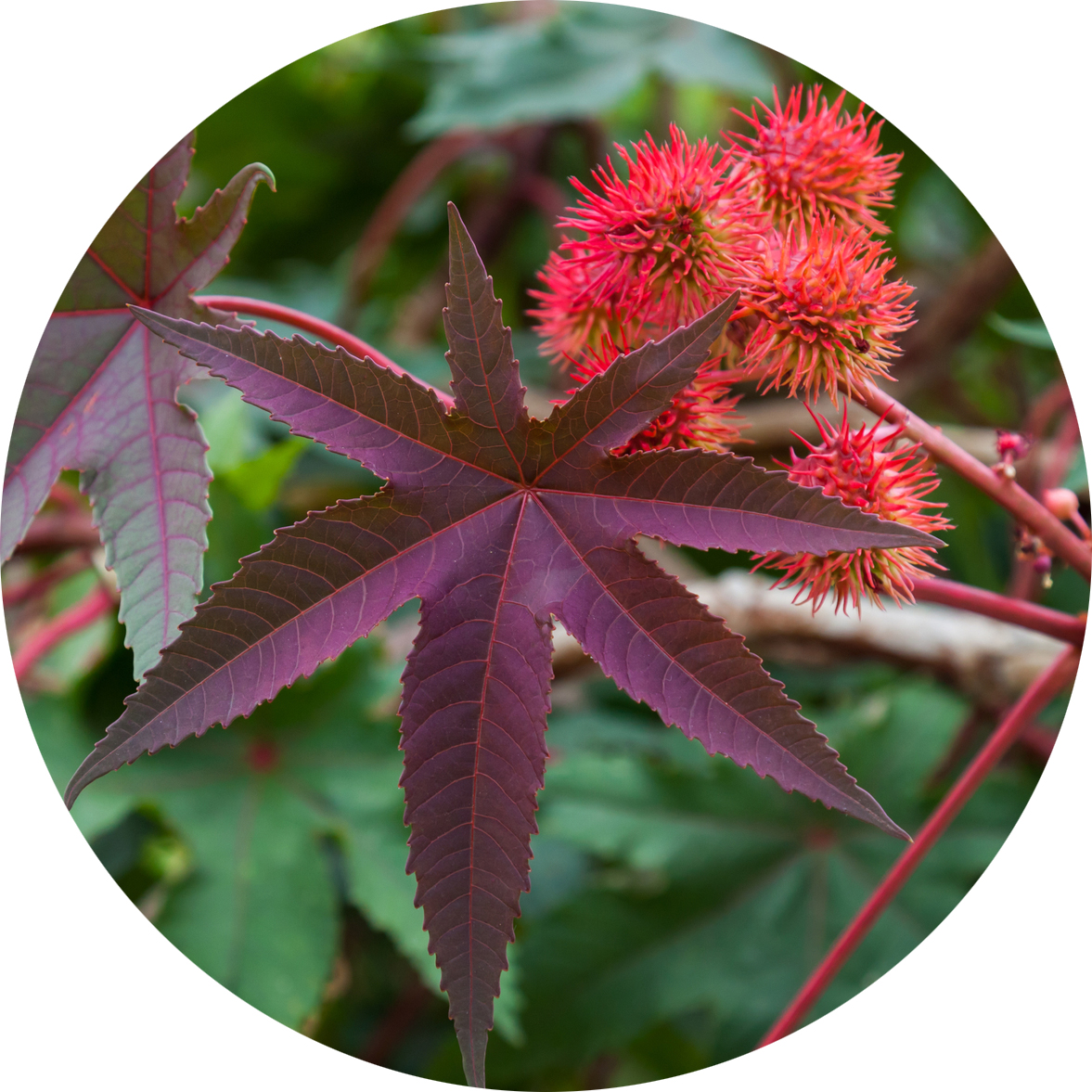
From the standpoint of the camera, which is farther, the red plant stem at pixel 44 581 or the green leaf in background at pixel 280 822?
the red plant stem at pixel 44 581

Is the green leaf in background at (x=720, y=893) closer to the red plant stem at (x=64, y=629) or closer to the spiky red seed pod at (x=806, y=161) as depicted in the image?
the red plant stem at (x=64, y=629)

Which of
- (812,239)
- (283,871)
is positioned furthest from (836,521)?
(283,871)

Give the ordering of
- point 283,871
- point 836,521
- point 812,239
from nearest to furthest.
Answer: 1. point 836,521
2. point 812,239
3. point 283,871

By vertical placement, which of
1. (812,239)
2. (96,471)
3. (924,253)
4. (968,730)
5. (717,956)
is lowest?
(717,956)

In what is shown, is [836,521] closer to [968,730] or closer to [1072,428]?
[1072,428]

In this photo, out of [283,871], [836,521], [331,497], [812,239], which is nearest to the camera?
[836,521]

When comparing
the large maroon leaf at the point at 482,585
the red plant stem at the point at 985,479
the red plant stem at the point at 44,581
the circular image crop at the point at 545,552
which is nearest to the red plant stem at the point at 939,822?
the circular image crop at the point at 545,552

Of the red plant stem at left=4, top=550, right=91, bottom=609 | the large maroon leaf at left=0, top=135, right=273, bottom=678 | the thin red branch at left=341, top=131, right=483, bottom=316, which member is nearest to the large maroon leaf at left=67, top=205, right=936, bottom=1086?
the large maroon leaf at left=0, top=135, right=273, bottom=678

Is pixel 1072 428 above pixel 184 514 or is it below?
above
